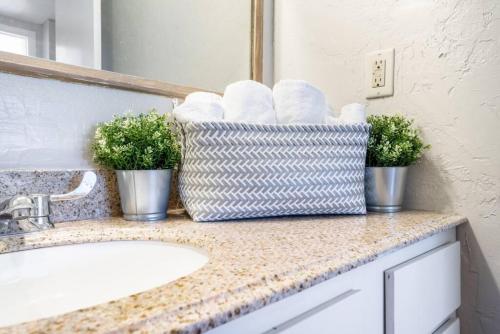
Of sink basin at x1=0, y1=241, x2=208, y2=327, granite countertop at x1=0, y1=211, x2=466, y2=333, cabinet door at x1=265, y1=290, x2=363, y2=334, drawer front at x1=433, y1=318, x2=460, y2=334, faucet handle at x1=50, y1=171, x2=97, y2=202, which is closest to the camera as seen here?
granite countertop at x1=0, y1=211, x2=466, y2=333

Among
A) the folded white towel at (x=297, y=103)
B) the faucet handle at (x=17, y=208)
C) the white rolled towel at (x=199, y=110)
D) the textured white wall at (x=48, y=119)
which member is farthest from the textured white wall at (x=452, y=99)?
the faucet handle at (x=17, y=208)

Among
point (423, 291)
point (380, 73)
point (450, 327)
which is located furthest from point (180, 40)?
point (450, 327)

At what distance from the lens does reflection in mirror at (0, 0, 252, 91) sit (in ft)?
2.17

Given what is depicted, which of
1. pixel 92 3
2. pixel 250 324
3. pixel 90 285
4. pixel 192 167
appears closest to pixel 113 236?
pixel 90 285

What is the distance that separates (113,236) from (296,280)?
34 cm

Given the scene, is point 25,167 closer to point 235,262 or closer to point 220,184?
point 220,184

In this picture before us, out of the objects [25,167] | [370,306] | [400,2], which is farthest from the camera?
[400,2]

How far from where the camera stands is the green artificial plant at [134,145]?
0.66 meters

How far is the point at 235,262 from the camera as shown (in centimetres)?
40

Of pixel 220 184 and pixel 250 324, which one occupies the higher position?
pixel 220 184

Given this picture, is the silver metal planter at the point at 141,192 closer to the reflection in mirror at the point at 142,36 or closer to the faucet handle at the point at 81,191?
the faucet handle at the point at 81,191

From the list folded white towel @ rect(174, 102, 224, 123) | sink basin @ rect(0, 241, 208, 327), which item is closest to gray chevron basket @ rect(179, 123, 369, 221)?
folded white towel @ rect(174, 102, 224, 123)

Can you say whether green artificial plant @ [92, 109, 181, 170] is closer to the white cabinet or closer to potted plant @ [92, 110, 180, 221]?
potted plant @ [92, 110, 180, 221]

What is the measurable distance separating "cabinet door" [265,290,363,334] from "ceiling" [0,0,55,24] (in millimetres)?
684
